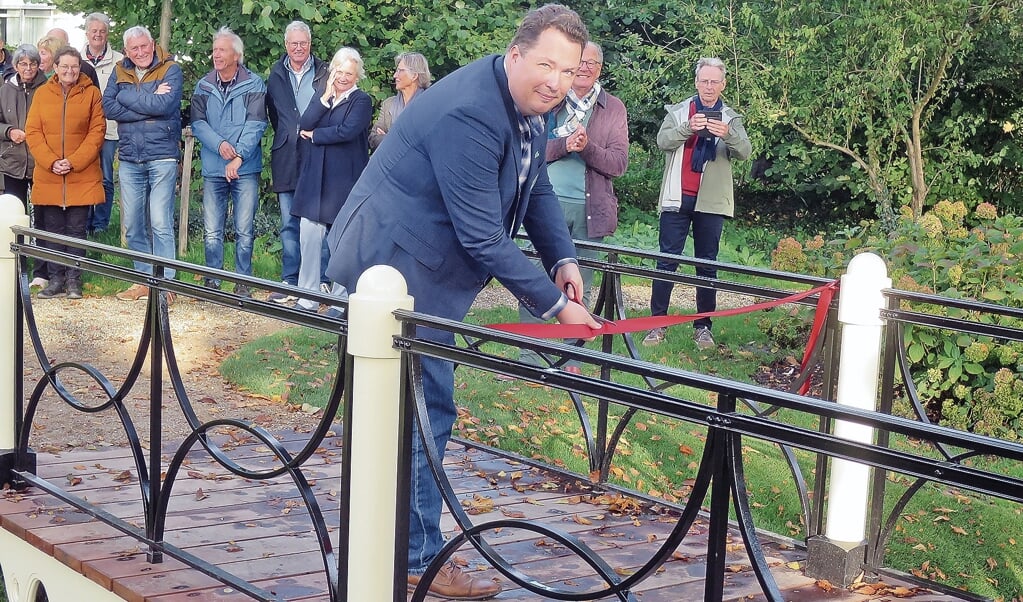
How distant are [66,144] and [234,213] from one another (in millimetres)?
1416

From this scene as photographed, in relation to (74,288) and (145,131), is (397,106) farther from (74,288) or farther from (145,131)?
(74,288)

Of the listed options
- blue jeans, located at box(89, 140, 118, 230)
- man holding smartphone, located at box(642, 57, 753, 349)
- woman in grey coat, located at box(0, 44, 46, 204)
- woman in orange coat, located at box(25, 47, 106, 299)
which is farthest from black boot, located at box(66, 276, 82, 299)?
man holding smartphone, located at box(642, 57, 753, 349)

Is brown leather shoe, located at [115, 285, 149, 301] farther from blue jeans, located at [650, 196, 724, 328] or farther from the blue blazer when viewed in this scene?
the blue blazer

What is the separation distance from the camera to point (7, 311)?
5.19 metres

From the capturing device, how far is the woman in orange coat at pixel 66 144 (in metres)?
9.65

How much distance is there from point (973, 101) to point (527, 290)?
12.2m

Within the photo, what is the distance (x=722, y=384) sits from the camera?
2.68 m

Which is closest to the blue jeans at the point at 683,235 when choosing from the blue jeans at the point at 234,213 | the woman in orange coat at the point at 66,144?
the blue jeans at the point at 234,213

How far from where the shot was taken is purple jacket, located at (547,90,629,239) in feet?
26.1

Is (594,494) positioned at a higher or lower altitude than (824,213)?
lower

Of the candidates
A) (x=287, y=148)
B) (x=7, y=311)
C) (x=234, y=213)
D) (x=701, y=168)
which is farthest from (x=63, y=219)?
(x=701, y=168)

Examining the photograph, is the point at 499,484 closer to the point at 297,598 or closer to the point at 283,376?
the point at 297,598

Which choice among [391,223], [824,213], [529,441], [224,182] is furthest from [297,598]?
[824,213]

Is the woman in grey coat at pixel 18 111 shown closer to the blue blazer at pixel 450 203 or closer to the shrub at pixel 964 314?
the shrub at pixel 964 314
